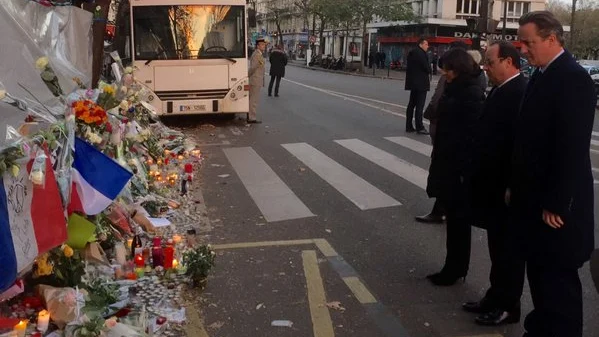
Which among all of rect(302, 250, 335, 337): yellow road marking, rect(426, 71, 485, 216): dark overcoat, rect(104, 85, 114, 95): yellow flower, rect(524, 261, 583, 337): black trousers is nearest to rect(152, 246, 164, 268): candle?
rect(302, 250, 335, 337): yellow road marking

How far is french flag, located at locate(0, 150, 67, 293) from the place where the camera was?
10.9 feet

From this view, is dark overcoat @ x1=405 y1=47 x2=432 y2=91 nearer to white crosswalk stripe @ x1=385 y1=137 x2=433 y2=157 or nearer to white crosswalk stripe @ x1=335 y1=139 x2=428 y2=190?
white crosswalk stripe @ x1=385 y1=137 x2=433 y2=157

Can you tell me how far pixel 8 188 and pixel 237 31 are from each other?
11.0m

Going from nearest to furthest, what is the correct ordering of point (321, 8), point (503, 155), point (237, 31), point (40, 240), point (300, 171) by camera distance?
point (40, 240), point (503, 155), point (300, 171), point (237, 31), point (321, 8)

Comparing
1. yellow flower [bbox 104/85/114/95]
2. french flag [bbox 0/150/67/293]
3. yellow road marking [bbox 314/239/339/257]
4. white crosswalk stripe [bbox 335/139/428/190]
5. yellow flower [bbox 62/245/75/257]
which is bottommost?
yellow road marking [bbox 314/239/339/257]

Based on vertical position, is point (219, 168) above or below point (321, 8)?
below

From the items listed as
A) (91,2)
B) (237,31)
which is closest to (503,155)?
(91,2)

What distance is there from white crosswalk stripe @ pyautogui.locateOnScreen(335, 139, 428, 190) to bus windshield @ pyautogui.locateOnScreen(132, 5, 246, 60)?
3.69m

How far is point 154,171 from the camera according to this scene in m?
7.66

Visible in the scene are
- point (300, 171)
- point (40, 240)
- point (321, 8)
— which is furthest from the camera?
point (321, 8)

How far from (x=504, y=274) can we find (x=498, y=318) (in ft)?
0.98

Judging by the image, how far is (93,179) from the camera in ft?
14.2

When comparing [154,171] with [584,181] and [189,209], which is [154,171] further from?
[584,181]

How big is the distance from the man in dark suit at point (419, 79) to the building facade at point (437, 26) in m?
44.0
